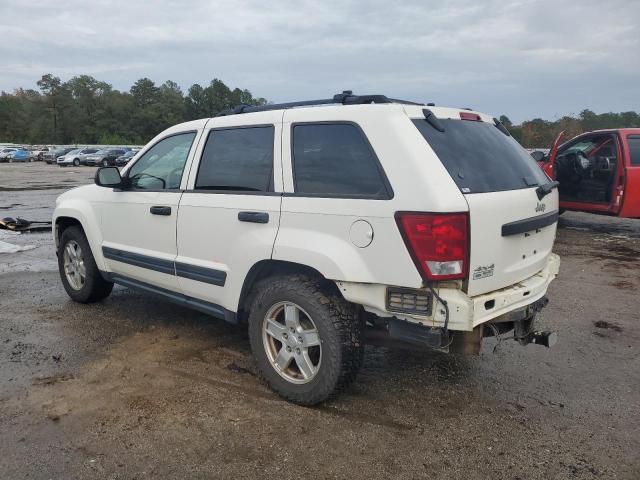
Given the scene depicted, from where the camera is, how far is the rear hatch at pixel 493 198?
3.13 meters

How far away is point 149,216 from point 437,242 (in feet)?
8.64

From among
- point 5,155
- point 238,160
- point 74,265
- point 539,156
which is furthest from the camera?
point 5,155

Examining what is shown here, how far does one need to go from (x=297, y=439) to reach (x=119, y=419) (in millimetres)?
1138

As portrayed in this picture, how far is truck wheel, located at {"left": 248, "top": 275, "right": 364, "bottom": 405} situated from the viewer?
11.0 ft

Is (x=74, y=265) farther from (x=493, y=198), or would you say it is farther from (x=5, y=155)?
(x=5, y=155)

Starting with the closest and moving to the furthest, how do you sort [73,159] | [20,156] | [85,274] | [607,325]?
[607,325], [85,274], [73,159], [20,156]

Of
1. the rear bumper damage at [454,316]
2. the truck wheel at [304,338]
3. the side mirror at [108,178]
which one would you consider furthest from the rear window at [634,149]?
the side mirror at [108,178]

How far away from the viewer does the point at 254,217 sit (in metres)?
3.70

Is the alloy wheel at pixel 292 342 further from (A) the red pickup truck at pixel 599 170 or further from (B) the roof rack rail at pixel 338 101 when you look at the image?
(A) the red pickup truck at pixel 599 170

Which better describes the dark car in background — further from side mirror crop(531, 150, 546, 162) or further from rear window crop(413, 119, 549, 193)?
rear window crop(413, 119, 549, 193)

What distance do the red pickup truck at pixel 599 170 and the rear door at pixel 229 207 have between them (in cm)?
788

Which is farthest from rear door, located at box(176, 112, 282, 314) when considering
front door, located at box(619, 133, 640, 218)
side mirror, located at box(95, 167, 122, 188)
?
front door, located at box(619, 133, 640, 218)

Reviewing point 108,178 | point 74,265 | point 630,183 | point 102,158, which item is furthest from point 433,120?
point 102,158

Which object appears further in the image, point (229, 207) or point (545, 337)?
point (229, 207)
